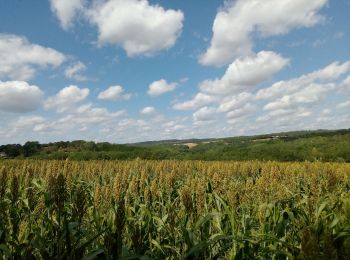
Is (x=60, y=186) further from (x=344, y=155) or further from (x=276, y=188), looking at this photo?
(x=344, y=155)

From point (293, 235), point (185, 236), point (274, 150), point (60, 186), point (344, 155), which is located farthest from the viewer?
point (274, 150)

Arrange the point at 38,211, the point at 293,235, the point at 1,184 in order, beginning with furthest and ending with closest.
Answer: the point at 293,235, the point at 38,211, the point at 1,184

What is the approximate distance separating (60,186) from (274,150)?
120ft

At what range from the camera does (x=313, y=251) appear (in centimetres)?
154

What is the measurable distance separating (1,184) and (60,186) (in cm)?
170

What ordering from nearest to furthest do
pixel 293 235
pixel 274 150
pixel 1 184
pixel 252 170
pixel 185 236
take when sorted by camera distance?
1. pixel 185 236
2. pixel 1 184
3. pixel 293 235
4. pixel 252 170
5. pixel 274 150

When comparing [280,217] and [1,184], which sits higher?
[1,184]

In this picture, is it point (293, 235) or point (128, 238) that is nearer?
point (128, 238)

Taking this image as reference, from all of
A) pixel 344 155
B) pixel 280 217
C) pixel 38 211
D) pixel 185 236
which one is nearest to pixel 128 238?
pixel 185 236

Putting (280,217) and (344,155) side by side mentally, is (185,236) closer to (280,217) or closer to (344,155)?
(280,217)

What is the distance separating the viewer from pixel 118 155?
3850 centimetres

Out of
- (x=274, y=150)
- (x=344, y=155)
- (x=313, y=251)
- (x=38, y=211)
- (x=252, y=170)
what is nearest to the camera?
(x=313, y=251)

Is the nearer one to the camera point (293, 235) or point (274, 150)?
point (293, 235)

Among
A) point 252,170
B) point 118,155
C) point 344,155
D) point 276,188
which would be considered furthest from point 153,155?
point 276,188
